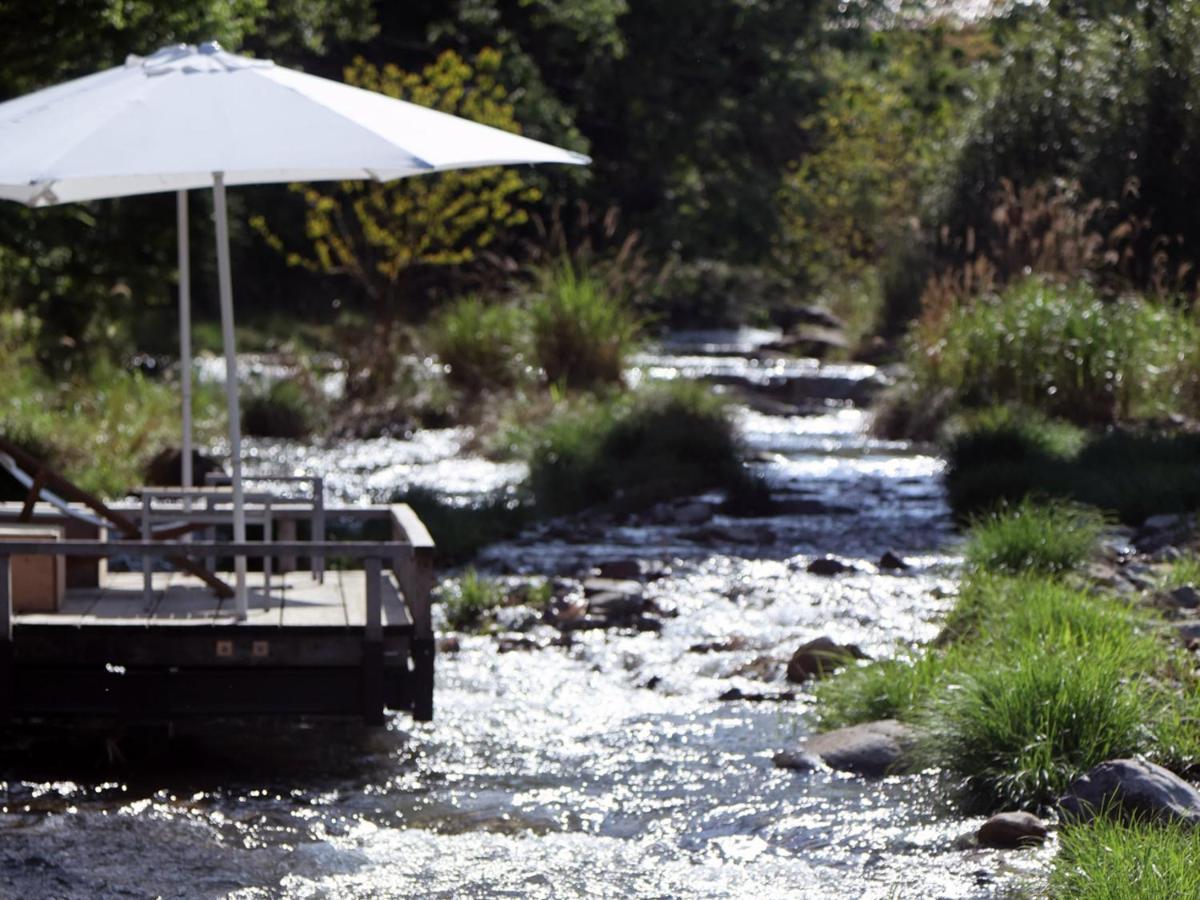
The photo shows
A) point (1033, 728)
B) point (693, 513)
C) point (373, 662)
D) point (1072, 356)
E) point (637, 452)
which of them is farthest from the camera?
point (1072, 356)

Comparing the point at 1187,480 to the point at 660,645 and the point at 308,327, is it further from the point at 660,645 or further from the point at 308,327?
the point at 308,327

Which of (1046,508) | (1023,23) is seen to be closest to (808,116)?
(1023,23)

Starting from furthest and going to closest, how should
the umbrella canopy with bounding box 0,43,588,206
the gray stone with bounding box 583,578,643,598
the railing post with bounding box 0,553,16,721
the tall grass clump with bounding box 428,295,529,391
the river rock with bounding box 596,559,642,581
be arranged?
the tall grass clump with bounding box 428,295,529,391 → the river rock with bounding box 596,559,642,581 → the gray stone with bounding box 583,578,643,598 → the railing post with bounding box 0,553,16,721 → the umbrella canopy with bounding box 0,43,588,206

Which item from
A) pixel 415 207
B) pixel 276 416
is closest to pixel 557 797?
pixel 276 416

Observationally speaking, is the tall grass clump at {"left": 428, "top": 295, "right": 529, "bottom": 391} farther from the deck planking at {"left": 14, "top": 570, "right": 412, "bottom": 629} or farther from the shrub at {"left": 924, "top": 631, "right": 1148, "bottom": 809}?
the shrub at {"left": 924, "top": 631, "right": 1148, "bottom": 809}

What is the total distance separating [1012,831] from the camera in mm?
5734

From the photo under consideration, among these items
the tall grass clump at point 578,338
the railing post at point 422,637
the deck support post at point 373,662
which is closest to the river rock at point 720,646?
the railing post at point 422,637

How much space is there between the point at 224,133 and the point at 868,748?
3.16 metres

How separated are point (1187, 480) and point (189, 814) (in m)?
7.69

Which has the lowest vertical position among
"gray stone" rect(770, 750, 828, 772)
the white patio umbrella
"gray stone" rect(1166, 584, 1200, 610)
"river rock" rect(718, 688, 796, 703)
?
"river rock" rect(718, 688, 796, 703)

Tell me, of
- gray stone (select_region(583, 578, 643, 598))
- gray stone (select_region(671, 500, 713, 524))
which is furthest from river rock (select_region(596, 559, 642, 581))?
gray stone (select_region(671, 500, 713, 524))

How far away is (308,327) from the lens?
84.7 ft

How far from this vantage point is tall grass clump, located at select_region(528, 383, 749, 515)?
13023mm

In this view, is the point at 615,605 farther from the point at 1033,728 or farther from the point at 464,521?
the point at 1033,728
